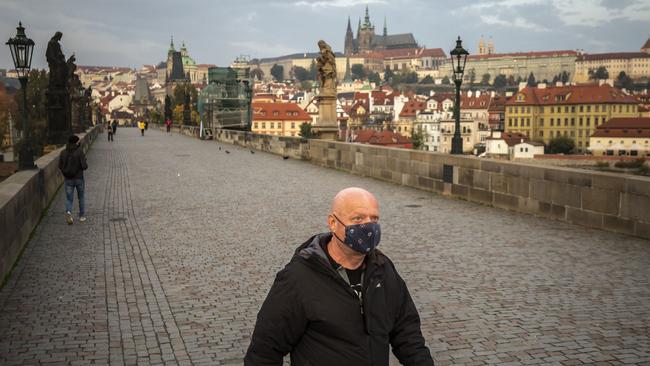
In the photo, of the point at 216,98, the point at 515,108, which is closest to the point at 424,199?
the point at 216,98

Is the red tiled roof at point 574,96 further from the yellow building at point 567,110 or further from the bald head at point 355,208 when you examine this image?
the bald head at point 355,208

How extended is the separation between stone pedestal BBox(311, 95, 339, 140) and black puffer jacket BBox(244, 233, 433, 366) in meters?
19.0

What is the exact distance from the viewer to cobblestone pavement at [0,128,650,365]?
4965mm

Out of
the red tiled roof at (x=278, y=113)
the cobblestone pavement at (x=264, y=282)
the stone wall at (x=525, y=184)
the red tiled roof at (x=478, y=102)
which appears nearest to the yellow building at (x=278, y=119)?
the red tiled roof at (x=278, y=113)

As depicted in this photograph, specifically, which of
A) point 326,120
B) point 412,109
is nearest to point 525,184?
point 326,120

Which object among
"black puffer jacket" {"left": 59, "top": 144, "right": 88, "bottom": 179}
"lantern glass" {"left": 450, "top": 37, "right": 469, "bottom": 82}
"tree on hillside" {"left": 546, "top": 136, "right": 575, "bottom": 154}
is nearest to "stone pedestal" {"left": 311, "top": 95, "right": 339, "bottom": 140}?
"lantern glass" {"left": 450, "top": 37, "right": 469, "bottom": 82}

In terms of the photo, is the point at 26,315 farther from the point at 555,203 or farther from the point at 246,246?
the point at 555,203

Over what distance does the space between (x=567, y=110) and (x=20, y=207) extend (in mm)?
123869

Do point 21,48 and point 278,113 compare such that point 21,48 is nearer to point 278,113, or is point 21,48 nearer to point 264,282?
point 264,282

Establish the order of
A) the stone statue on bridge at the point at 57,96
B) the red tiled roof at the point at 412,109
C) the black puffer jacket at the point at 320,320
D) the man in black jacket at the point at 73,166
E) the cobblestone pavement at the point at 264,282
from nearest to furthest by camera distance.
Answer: the black puffer jacket at the point at 320,320 → the cobblestone pavement at the point at 264,282 → the man in black jacket at the point at 73,166 → the stone statue on bridge at the point at 57,96 → the red tiled roof at the point at 412,109

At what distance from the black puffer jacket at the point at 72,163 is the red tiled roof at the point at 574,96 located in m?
119

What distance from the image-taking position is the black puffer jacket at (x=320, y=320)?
2605 mm

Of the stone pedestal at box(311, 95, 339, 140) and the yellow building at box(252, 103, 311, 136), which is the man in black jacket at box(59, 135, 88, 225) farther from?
the yellow building at box(252, 103, 311, 136)

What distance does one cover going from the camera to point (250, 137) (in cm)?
3216
